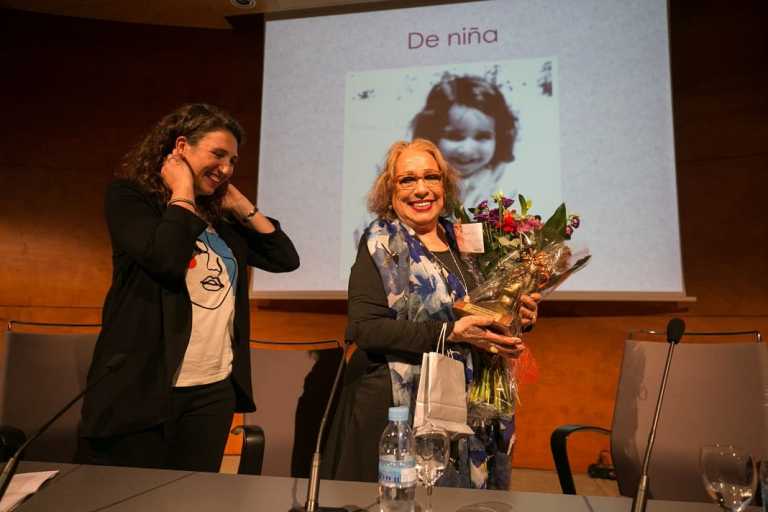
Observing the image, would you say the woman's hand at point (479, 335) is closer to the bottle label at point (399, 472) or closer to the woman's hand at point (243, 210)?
the bottle label at point (399, 472)

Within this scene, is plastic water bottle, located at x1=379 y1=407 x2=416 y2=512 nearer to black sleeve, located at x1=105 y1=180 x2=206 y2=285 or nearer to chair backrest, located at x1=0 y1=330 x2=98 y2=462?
black sleeve, located at x1=105 y1=180 x2=206 y2=285

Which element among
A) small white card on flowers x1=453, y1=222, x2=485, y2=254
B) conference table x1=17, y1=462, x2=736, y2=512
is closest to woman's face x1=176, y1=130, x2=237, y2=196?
small white card on flowers x1=453, y1=222, x2=485, y2=254

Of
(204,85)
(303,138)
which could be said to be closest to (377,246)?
(303,138)

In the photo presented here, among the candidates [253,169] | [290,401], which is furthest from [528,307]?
[253,169]

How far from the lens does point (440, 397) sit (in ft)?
4.67

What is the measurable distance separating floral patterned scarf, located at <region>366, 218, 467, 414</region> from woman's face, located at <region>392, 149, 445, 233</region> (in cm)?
9

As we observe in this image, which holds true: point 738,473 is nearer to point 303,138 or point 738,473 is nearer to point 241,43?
point 303,138

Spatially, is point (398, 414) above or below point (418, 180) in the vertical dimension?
below

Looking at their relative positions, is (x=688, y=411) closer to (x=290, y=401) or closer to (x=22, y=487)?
(x=290, y=401)

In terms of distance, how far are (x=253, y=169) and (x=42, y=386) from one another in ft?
7.44

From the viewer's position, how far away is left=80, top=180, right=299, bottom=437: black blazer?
134 cm

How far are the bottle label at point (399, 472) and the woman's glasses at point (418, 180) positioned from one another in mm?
996

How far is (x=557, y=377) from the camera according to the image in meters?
3.44

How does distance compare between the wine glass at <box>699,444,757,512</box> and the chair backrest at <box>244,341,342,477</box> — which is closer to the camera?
the wine glass at <box>699,444,757,512</box>
